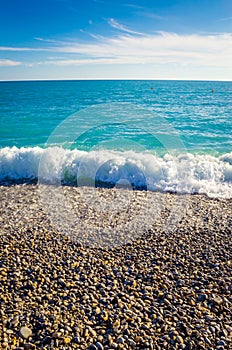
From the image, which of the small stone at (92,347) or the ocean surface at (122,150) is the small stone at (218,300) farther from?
the ocean surface at (122,150)

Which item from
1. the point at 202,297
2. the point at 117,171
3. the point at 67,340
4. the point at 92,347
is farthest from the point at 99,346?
the point at 117,171

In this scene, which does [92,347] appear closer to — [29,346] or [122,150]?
[29,346]

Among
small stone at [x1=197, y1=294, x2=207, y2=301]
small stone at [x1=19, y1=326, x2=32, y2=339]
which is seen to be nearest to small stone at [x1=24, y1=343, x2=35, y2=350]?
small stone at [x1=19, y1=326, x2=32, y2=339]

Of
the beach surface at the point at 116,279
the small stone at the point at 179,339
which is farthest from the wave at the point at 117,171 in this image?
the small stone at the point at 179,339

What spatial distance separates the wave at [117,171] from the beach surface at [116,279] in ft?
8.65

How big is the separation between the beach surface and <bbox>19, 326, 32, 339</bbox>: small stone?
0.6 inches

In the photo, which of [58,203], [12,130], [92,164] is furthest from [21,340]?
[12,130]

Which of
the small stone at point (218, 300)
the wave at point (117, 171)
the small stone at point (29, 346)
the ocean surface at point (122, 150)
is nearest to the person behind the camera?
the small stone at point (29, 346)

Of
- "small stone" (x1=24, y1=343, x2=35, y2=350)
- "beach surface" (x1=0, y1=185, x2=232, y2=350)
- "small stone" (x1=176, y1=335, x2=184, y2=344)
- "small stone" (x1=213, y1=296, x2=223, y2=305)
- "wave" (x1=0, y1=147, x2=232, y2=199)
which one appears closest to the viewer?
"small stone" (x1=24, y1=343, x2=35, y2=350)

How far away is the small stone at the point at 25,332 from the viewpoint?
4.58m

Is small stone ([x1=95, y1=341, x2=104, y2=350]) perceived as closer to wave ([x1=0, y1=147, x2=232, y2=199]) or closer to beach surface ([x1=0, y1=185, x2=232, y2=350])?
beach surface ([x1=0, y1=185, x2=232, y2=350])

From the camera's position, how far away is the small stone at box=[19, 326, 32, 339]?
4580 mm

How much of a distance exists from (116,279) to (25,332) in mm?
1947

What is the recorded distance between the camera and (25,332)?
4.64m
